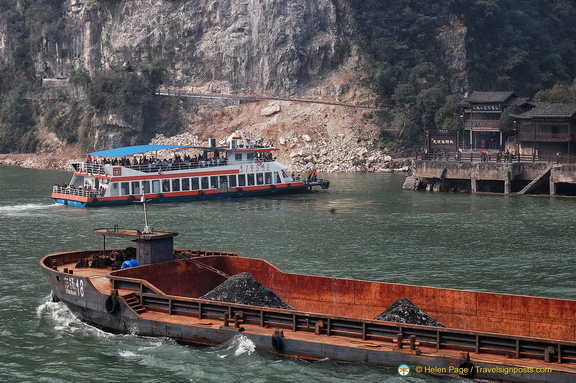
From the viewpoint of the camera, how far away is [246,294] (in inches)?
969

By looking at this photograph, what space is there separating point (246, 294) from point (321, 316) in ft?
10.7

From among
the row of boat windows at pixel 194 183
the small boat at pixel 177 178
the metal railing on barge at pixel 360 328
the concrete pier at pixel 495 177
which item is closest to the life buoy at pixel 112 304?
the metal railing on barge at pixel 360 328

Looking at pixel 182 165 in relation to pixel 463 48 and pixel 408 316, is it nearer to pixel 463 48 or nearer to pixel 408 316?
pixel 408 316

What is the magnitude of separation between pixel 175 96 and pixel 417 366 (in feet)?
311

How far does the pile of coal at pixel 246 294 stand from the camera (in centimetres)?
2456

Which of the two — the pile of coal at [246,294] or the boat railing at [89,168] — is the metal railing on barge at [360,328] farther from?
the boat railing at [89,168]

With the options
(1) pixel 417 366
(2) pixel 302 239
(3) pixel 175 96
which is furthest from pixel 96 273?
(3) pixel 175 96

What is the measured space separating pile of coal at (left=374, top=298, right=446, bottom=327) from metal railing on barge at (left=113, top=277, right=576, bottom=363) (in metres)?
1.18

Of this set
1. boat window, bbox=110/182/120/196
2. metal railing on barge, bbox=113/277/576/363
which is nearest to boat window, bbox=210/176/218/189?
boat window, bbox=110/182/120/196

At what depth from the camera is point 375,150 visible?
96.8 meters

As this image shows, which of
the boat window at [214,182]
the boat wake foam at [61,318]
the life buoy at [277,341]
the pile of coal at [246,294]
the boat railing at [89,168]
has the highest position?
the boat railing at [89,168]

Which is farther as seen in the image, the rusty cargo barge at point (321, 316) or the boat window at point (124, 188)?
the boat window at point (124, 188)

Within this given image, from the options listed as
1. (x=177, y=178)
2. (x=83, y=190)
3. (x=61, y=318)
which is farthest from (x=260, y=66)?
(x=61, y=318)

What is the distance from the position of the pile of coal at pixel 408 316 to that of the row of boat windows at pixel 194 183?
40.8m
